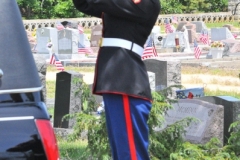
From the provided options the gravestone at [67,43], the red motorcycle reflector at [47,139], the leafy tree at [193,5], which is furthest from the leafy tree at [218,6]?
the red motorcycle reflector at [47,139]

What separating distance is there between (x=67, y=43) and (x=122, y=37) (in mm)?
18358

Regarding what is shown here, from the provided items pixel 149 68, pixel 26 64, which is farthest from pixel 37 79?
pixel 149 68

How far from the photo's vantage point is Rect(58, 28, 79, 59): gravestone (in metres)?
22.2

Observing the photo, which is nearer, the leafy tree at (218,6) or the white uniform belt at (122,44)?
the white uniform belt at (122,44)

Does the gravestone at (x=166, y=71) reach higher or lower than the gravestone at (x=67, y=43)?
higher

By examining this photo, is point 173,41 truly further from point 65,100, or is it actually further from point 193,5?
point 193,5

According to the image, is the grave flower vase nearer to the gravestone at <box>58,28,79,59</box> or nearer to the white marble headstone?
the white marble headstone

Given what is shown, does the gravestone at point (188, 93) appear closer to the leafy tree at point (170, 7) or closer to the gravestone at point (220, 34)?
the gravestone at point (220, 34)

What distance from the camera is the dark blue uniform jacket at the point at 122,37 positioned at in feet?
13.8

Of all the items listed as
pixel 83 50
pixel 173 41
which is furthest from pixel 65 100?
pixel 173 41

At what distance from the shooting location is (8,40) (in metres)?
3.25

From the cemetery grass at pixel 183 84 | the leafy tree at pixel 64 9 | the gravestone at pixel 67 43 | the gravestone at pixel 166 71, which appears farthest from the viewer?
the leafy tree at pixel 64 9

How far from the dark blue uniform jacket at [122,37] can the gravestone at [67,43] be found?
1753 cm

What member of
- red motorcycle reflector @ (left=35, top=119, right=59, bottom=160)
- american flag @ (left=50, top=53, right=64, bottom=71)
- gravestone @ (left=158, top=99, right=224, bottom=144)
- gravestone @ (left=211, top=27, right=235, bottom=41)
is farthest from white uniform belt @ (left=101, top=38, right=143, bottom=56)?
gravestone @ (left=211, top=27, right=235, bottom=41)
